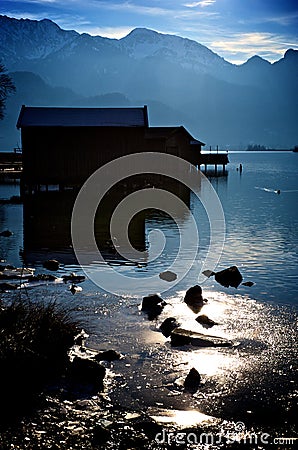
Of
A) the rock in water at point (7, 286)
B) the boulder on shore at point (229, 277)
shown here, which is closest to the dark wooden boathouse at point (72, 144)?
the boulder on shore at point (229, 277)

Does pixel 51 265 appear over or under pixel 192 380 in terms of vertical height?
under

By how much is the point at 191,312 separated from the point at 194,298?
40.0 inches

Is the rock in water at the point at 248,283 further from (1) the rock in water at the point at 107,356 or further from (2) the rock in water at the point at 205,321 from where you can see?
(1) the rock in water at the point at 107,356

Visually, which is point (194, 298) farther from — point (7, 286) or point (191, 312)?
point (7, 286)

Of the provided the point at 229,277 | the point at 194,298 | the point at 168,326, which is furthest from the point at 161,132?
the point at 168,326

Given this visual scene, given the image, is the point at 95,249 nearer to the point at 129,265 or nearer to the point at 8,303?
the point at 129,265

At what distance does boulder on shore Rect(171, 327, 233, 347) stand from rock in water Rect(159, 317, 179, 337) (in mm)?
338

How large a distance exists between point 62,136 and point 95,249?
28009 millimetres

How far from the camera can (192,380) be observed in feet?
33.0

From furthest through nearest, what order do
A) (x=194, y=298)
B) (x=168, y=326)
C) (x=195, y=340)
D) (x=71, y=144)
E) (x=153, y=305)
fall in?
1. (x=71, y=144)
2. (x=194, y=298)
3. (x=153, y=305)
4. (x=168, y=326)
5. (x=195, y=340)

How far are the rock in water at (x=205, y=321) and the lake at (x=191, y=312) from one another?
6.3 inches

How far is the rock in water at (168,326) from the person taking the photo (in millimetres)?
12788

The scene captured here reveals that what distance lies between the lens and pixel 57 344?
1059cm

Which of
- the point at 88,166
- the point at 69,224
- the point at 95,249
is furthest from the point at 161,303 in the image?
the point at 88,166
